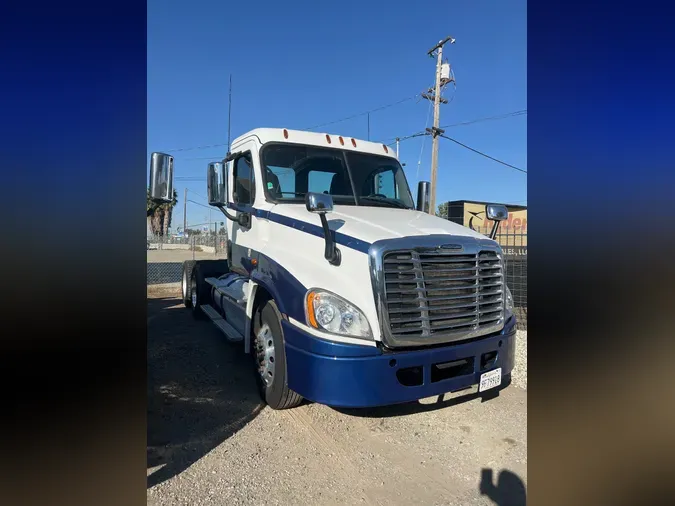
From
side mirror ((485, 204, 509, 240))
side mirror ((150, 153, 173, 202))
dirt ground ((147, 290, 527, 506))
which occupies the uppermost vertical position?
side mirror ((150, 153, 173, 202))

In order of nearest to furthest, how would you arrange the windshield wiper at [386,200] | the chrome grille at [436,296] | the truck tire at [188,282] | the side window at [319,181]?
the chrome grille at [436,296] → the side window at [319,181] → the windshield wiper at [386,200] → the truck tire at [188,282]

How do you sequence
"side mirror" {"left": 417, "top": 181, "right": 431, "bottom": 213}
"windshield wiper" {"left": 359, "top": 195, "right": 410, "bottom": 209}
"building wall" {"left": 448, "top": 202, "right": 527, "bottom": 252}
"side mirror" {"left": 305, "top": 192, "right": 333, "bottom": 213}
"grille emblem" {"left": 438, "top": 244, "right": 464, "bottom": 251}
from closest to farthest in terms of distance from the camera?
"side mirror" {"left": 305, "top": 192, "right": 333, "bottom": 213}
"grille emblem" {"left": 438, "top": 244, "right": 464, "bottom": 251}
"windshield wiper" {"left": 359, "top": 195, "right": 410, "bottom": 209}
"side mirror" {"left": 417, "top": 181, "right": 431, "bottom": 213}
"building wall" {"left": 448, "top": 202, "right": 527, "bottom": 252}

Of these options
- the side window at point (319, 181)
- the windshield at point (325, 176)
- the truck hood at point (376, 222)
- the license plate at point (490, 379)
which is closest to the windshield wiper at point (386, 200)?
the windshield at point (325, 176)

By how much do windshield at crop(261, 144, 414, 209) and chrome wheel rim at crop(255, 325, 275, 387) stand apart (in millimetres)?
1474

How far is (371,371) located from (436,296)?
0.79 meters

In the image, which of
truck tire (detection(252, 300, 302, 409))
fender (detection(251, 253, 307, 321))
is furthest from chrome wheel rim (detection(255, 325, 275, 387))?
fender (detection(251, 253, 307, 321))

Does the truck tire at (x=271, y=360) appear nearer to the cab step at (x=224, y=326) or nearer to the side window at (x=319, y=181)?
the cab step at (x=224, y=326)

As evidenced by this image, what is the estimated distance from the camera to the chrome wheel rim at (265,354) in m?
3.60

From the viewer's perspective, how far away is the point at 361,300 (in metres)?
2.90

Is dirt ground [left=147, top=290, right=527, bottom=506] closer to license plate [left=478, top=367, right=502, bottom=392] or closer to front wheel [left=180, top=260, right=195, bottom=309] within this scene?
license plate [left=478, top=367, right=502, bottom=392]

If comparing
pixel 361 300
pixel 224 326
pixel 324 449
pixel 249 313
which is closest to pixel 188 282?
pixel 224 326

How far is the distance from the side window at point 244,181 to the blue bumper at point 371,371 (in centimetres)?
213

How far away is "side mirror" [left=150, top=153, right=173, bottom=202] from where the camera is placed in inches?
121

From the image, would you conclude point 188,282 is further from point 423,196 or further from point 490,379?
point 490,379
